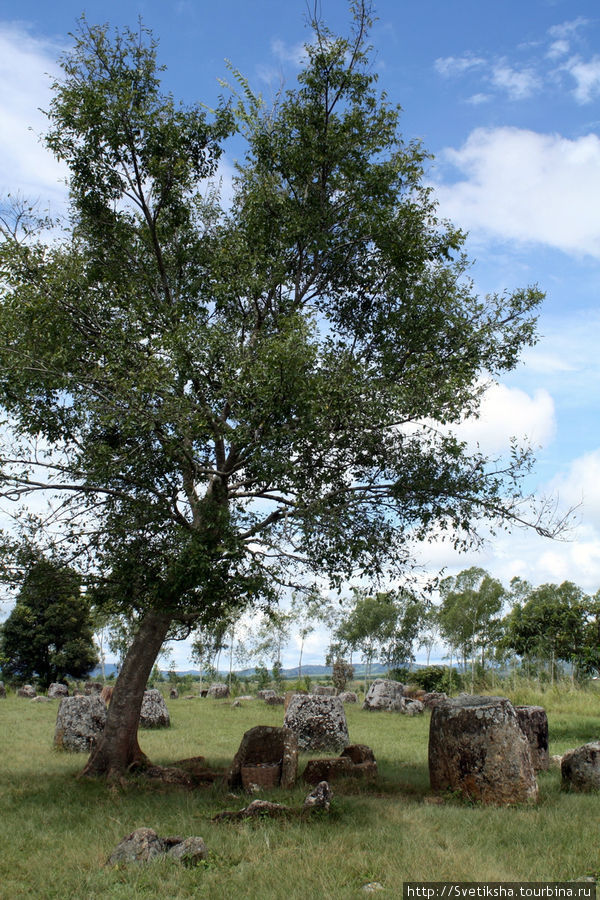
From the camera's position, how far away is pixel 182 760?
50.9 ft

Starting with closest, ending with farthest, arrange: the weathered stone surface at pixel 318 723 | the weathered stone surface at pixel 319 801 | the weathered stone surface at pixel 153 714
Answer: the weathered stone surface at pixel 319 801 < the weathered stone surface at pixel 318 723 < the weathered stone surface at pixel 153 714

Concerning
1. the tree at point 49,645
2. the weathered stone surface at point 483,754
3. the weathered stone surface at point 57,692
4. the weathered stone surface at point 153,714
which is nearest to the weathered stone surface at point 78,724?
the weathered stone surface at point 153,714

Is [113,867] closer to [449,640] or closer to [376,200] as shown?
[376,200]

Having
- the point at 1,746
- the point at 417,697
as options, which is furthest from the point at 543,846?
the point at 417,697

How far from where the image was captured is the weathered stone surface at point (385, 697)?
104 feet

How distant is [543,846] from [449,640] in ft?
197

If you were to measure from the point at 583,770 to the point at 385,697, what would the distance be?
21.5m

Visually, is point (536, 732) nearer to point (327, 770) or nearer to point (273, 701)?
point (327, 770)

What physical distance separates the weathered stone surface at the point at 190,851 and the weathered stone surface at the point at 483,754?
5.02m

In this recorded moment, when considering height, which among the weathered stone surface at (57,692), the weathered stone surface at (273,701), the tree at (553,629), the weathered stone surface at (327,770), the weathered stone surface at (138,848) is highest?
the tree at (553,629)

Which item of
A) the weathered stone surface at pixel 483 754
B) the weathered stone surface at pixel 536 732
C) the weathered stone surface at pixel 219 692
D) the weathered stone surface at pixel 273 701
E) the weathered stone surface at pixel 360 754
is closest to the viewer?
the weathered stone surface at pixel 483 754

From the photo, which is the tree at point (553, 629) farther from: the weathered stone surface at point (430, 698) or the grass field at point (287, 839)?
the grass field at point (287, 839)

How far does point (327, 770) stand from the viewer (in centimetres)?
1291

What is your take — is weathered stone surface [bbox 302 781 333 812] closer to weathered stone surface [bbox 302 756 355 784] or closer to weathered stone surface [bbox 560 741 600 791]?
weathered stone surface [bbox 302 756 355 784]
